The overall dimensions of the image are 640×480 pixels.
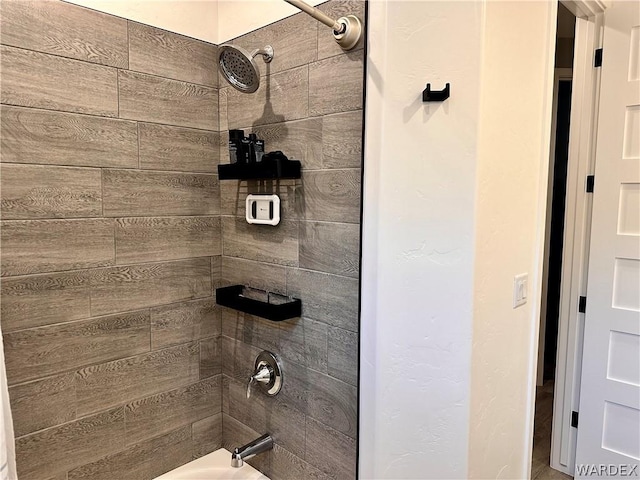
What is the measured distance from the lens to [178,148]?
6.43 ft

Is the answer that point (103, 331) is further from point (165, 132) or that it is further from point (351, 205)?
point (351, 205)

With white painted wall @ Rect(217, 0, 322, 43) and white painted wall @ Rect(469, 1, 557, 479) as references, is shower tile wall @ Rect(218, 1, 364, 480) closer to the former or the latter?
white painted wall @ Rect(217, 0, 322, 43)

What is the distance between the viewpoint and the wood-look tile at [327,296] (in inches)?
64.4

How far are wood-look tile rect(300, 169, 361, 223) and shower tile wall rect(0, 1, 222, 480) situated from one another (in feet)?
1.93

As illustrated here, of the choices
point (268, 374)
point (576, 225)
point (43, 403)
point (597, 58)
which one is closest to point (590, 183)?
point (576, 225)

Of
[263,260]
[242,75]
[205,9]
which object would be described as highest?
[205,9]

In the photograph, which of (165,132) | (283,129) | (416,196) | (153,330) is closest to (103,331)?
(153,330)

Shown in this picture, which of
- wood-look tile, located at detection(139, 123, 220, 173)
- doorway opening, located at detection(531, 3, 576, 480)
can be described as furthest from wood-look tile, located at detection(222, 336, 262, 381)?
doorway opening, located at detection(531, 3, 576, 480)

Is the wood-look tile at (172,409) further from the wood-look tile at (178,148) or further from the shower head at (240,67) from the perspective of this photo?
the shower head at (240,67)

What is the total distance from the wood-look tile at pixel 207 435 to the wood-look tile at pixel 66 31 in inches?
65.7

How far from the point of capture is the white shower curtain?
4.36ft

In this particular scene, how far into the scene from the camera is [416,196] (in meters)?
1.37

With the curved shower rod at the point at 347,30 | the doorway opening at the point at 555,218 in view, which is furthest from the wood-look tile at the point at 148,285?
the doorway opening at the point at 555,218

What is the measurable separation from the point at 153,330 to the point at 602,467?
230 centimetres
